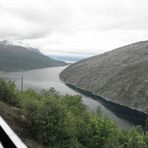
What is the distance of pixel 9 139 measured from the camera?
448 centimetres

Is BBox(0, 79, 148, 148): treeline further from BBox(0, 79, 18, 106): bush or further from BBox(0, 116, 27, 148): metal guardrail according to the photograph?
BBox(0, 116, 27, 148): metal guardrail

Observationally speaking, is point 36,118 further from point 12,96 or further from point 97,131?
point 12,96

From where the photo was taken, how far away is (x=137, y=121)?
147000mm

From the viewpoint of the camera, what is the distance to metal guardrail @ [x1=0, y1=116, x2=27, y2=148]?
13.7ft

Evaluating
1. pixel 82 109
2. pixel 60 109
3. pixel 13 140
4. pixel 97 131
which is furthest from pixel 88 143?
pixel 13 140

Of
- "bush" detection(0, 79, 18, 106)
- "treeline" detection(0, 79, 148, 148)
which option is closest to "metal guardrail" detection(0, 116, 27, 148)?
"treeline" detection(0, 79, 148, 148)

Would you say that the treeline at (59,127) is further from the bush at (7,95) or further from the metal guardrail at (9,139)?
the metal guardrail at (9,139)

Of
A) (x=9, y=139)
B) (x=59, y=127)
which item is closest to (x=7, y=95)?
(x=59, y=127)

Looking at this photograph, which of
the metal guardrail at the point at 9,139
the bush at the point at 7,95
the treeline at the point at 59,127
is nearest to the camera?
the metal guardrail at the point at 9,139

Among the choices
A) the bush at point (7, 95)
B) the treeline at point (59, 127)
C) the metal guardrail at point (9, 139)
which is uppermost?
the metal guardrail at point (9, 139)

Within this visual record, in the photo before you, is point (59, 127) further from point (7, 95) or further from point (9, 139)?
point (9, 139)

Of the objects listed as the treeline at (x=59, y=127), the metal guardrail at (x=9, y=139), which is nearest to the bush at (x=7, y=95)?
the treeline at (x=59, y=127)

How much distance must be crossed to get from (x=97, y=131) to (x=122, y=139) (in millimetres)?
14689

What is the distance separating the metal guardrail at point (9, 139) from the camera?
4163mm
